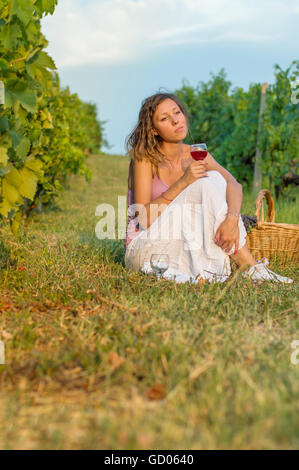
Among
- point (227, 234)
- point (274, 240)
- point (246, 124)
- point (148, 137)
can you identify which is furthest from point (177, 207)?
point (246, 124)

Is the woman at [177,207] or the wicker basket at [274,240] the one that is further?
the wicker basket at [274,240]

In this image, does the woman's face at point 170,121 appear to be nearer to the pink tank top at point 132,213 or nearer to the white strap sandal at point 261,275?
the pink tank top at point 132,213

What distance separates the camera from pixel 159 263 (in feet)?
10.3

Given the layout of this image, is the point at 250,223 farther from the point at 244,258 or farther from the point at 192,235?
the point at 192,235

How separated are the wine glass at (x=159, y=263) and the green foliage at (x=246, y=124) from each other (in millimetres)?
1655

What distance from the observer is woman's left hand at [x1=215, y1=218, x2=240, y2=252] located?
124 inches

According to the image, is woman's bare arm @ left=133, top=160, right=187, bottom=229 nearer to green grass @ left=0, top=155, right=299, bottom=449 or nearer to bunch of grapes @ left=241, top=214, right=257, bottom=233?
green grass @ left=0, top=155, right=299, bottom=449

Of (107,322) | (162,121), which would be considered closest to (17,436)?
(107,322)

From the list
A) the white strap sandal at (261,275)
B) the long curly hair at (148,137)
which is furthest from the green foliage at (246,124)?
the white strap sandal at (261,275)

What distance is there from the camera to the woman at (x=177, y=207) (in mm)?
3188

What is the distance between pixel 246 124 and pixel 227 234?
6.83 meters

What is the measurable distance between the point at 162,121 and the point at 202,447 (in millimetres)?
2544

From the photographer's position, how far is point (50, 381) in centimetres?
164

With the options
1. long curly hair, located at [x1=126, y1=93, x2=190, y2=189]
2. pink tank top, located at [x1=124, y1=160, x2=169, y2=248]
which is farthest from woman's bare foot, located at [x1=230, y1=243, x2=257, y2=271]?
long curly hair, located at [x1=126, y1=93, x2=190, y2=189]
